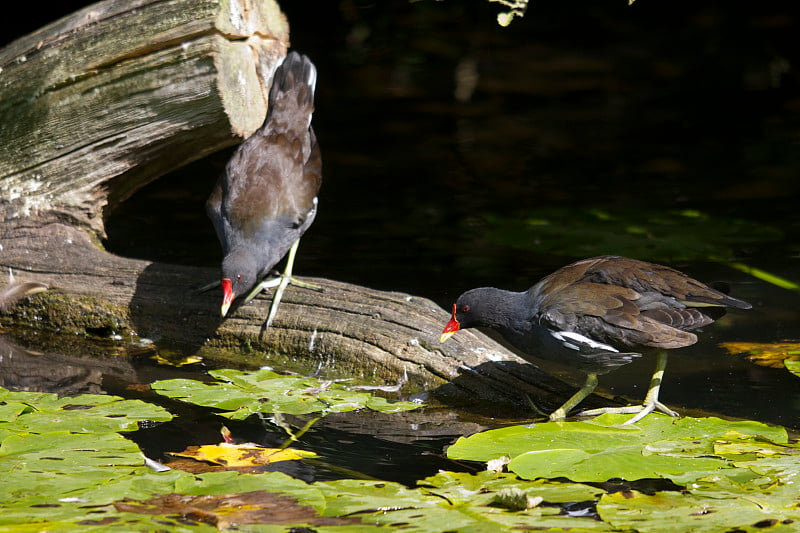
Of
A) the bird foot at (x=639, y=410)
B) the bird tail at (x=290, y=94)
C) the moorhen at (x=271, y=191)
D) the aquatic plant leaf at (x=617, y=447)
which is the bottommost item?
the bird foot at (x=639, y=410)

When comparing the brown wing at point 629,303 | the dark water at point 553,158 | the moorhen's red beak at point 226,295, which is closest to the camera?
the brown wing at point 629,303

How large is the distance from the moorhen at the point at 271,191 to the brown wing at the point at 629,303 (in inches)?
51.8

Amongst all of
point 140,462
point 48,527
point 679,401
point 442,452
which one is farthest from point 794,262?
point 48,527

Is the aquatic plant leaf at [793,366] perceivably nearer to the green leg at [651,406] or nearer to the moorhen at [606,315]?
the moorhen at [606,315]

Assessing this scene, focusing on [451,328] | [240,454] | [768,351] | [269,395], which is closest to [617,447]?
[451,328]

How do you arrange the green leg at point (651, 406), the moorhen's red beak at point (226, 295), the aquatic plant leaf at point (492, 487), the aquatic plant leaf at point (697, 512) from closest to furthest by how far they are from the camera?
1. the aquatic plant leaf at point (697, 512)
2. the aquatic plant leaf at point (492, 487)
3. the green leg at point (651, 406)
4. the moorhen's red beak at point (226, 295)

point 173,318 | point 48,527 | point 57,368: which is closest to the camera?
point 48,527

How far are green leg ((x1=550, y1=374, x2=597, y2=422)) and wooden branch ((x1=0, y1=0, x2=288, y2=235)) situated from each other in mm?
2002

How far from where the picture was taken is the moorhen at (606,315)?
3363 millimetres

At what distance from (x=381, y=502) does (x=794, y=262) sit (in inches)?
152

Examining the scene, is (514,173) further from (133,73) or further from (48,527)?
(48,527)

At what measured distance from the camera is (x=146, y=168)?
15.8ft

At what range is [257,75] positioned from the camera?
4.59 metres

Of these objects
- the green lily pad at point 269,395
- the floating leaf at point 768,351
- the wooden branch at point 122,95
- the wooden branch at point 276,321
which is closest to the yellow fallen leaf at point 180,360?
the wooden branch at point 276,321
